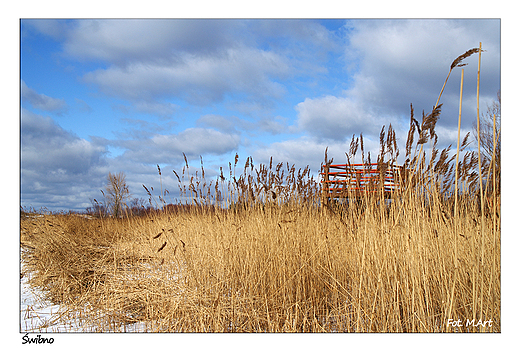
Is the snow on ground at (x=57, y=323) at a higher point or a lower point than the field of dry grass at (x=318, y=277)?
lower

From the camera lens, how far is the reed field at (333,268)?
178cm

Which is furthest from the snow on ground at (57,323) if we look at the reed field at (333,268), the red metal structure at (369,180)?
the red metal structure at (369,180)

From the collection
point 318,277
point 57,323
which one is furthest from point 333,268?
point 57,323

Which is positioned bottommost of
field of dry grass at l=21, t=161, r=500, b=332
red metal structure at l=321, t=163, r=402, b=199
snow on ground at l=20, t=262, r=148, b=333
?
snow on ground at l=20, t=262, r=148, b=333

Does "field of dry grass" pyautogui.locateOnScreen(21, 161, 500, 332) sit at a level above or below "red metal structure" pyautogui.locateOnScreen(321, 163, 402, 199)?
below

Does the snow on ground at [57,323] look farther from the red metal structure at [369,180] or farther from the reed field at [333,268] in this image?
the red metal structure at [369,180]

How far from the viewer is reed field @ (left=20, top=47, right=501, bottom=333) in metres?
1.78

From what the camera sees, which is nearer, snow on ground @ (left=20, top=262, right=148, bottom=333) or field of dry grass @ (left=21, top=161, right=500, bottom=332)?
field of dry grass @ (left=21, top=161, right=500, bottom=332)

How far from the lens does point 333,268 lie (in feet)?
7.67

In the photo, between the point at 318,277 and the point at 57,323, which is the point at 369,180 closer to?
the point at 318,277

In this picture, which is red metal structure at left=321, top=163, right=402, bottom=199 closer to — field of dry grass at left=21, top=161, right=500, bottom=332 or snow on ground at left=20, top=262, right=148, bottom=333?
field of dry grass at left=21, top=161, right=500, bottom=332

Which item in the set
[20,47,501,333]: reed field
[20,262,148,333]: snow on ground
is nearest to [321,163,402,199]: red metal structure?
[20,47,501,333]: reed field
